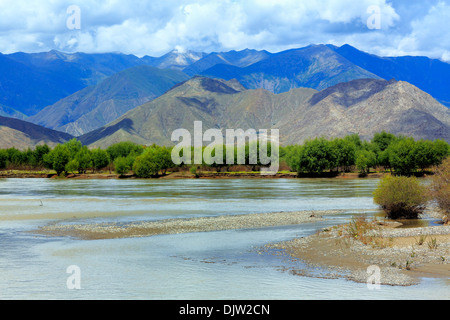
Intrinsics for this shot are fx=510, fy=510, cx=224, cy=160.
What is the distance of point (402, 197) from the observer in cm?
4406

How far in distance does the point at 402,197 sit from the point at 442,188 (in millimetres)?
3382

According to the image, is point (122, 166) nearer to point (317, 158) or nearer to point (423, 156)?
point (317, 158)

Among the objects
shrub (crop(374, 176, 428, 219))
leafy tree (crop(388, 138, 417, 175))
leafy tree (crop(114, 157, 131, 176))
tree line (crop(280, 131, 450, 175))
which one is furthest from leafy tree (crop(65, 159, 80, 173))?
shrub (crop(374, 176, 428, 219))

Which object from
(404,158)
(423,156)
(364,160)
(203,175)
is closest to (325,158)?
(364,160)

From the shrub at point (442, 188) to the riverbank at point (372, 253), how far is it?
20.5 ft

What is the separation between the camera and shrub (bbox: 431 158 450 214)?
136 ft

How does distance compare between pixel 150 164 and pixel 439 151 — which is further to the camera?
pixel 150 164

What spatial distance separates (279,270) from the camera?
2619 cm

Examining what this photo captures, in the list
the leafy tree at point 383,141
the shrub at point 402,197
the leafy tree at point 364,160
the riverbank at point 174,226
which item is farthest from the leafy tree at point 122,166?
the shrub at point 402,197

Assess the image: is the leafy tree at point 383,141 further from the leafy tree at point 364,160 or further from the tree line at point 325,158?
the leafy tree at point 364,160

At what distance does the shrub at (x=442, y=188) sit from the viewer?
41541mm
